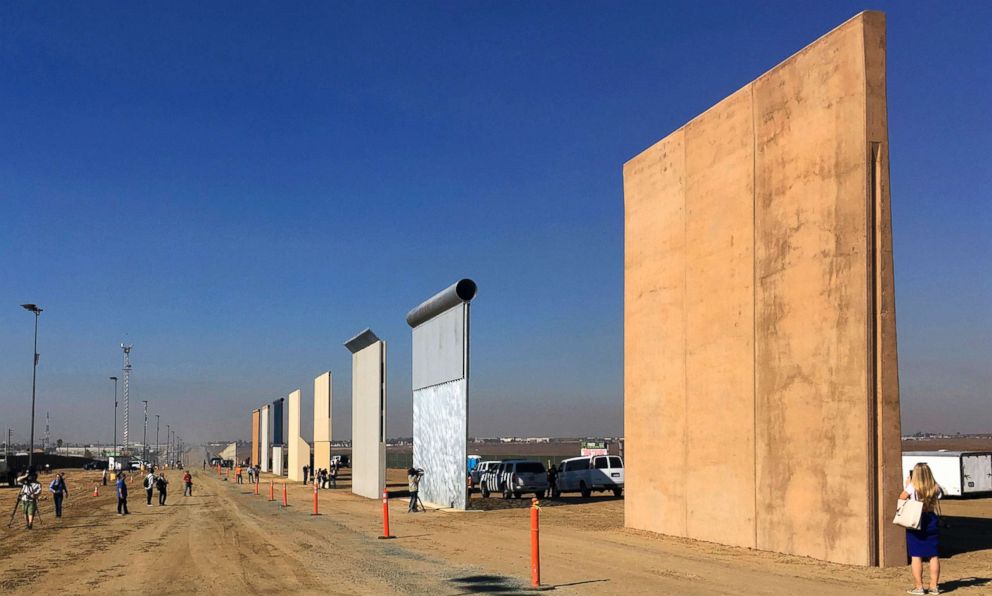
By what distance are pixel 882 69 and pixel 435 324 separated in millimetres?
23299

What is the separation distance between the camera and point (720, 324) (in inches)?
720

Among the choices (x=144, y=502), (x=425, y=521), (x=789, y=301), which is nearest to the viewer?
(x=789, y=301)

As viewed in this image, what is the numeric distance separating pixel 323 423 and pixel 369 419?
56.2 feet

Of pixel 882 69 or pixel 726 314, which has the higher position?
pixel 882 69

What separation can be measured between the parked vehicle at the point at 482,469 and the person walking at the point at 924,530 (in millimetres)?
31245

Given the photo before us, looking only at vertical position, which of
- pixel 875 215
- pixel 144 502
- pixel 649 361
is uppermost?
pixel 875 215

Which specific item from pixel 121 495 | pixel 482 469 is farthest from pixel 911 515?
pixel 482 469

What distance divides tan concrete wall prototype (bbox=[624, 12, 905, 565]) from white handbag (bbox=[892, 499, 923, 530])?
9.18 feet

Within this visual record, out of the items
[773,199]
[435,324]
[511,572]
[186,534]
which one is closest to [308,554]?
[511,572]

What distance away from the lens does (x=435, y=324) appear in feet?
117

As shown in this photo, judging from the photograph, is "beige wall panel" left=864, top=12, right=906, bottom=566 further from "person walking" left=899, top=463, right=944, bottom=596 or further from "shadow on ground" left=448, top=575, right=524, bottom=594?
"shadow on ground" left=448, top=575, right=524, bottom=594

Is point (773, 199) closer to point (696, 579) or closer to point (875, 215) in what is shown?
point (875, 215)

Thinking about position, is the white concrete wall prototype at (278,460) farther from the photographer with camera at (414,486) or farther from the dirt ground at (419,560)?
the dirt ground at (419,560)

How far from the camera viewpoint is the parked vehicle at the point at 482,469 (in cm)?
4244
